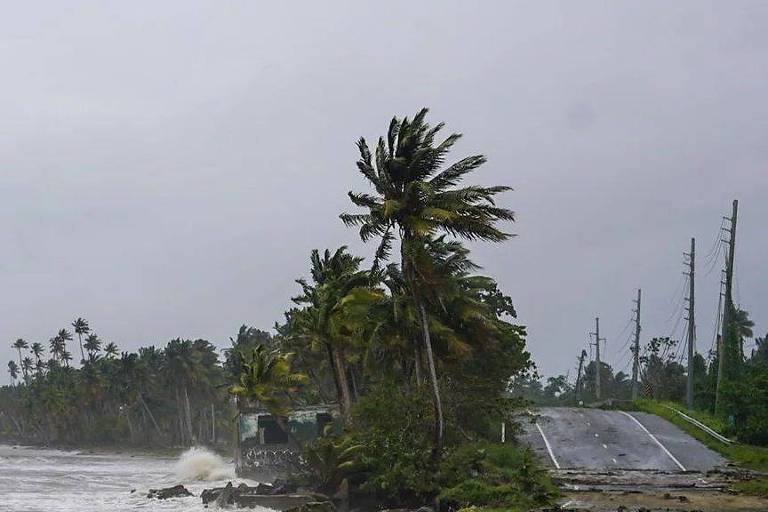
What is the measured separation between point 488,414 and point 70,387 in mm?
118334

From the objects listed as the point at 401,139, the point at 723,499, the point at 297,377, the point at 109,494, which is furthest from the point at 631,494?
the point at 109,494

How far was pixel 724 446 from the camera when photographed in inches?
1794

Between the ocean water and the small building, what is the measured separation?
1.48m

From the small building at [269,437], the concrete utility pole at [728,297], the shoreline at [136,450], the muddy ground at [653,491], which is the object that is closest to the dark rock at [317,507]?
the muddy ground at [653,491]

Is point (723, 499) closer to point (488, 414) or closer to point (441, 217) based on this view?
point (441, 217)

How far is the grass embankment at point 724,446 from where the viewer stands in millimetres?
31375

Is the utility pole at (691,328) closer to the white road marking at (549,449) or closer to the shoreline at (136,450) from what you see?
the white road marking at (549,449)

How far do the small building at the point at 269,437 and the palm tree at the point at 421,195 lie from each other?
27.1 metres

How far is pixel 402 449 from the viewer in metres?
33.1

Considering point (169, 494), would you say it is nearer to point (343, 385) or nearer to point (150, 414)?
point (343, 385)

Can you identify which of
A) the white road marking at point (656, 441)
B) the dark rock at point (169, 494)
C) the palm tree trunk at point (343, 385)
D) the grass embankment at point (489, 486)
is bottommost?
the dark rock at point (169, 494)

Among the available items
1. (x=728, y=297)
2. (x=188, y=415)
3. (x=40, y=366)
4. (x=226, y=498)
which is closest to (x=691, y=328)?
(x=728, y=297)

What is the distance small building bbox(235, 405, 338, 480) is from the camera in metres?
58.1

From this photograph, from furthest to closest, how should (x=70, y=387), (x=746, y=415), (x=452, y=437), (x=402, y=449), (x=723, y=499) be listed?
(x=70, y=387) < (x=746, y=415) < (x=452, y=437) < (x=402, y=449) < (x=723, y=499)
